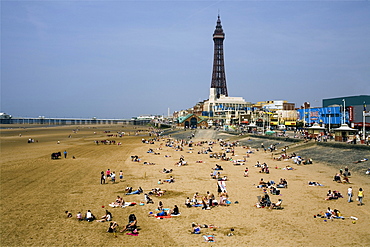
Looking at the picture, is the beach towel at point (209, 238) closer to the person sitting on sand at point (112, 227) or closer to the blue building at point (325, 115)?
the person sitting on sand at point (112, 227)

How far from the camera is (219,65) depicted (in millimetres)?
114000

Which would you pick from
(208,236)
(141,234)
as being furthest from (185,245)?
(141,234)

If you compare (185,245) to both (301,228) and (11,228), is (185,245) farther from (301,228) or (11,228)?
(11,228)

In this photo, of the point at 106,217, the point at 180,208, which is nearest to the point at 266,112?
the point at 180,208

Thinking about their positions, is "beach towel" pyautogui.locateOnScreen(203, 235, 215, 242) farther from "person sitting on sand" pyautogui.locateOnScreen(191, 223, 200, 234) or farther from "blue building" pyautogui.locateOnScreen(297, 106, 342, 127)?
"blue building" pyautogui.locateOnScreen(297, 106, 342, 127)

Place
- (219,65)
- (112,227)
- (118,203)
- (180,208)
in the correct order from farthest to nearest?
(219,65), (118,203), (180,208), (112,227)

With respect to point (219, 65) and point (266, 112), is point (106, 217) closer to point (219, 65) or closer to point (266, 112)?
point (266, 112)

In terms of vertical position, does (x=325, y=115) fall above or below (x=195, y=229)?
above

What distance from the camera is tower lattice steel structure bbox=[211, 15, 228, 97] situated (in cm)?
11129

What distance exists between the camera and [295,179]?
1670cm

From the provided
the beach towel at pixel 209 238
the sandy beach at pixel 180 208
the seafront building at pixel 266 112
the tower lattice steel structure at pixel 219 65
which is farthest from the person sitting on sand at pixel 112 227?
the tower lattice steel structure at pixel 219 65

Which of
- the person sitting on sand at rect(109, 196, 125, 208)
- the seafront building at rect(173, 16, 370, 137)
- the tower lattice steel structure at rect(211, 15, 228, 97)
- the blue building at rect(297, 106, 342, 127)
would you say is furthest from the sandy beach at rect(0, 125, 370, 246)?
the tower lattice steel structure at rect(211, 15, 228, 97)

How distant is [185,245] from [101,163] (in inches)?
626

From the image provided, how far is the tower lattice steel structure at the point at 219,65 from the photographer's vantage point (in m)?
111
